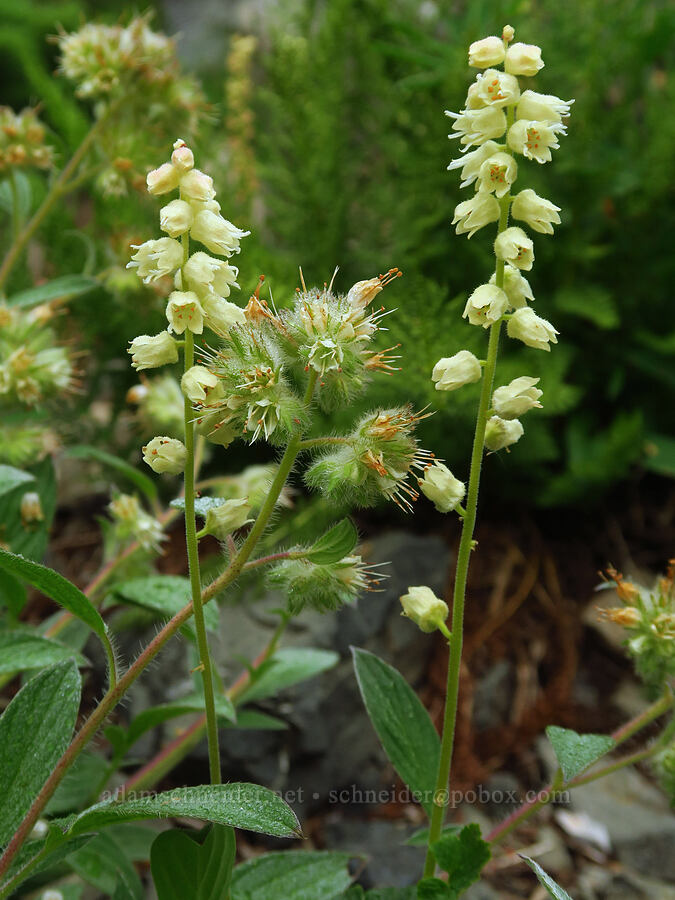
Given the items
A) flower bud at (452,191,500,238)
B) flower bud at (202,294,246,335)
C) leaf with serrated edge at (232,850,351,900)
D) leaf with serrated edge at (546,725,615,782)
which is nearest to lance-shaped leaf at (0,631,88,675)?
leaf with serrated edge at (232,850,351,900)

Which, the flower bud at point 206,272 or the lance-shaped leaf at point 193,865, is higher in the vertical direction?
the flower bud at point 206,272

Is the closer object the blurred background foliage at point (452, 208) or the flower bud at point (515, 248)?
the flower bud at point (515, 248)

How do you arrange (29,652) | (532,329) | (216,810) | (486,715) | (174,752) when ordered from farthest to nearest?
(486,715), (174,752), (29,652), (532,329), (216,810)

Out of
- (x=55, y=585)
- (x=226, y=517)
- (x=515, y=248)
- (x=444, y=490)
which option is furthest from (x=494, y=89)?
(x=55, y=585)

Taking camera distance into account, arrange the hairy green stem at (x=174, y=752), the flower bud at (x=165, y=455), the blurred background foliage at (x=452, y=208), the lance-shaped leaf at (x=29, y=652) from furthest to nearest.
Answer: the blurred background foliage at (x=452, y=208) → the hairy green stem at (x=174, y=752) → the lance-shaped leaf at (x=29, y=652) → the flower bud at (x=165, y=455)

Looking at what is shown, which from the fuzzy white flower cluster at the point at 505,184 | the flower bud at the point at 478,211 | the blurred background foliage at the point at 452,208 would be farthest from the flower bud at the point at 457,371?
the blurred background foliage at the point at 452,208

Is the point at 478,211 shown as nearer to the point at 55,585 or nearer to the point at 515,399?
the point at 515,399

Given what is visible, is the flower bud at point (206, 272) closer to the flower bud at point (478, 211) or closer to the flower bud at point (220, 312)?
the flower bud at point (220, 312)
